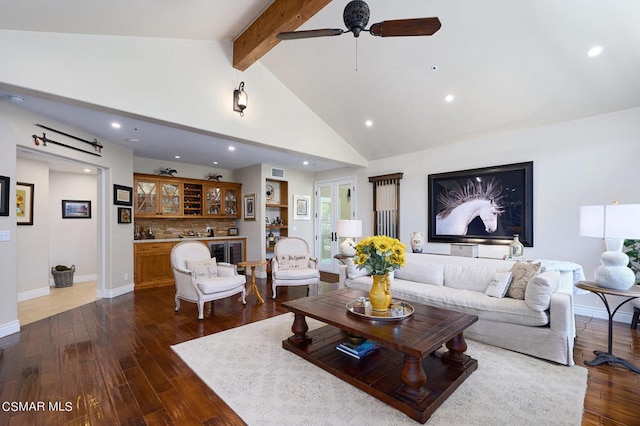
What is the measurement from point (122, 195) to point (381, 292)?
5.05 m

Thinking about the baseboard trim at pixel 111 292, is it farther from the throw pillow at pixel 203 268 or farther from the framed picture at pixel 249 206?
the framed picture at pixel 249 206

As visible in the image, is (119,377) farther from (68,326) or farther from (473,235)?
(473,235)

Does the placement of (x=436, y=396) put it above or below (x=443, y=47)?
below

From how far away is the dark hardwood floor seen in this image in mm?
1957

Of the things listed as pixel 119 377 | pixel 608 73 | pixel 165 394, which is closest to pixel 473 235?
pixel 608 73

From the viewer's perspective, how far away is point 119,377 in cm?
242

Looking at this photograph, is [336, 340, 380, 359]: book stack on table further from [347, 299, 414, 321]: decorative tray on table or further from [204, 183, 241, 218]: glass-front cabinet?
[204, 183, 241, 218]: glass-front cabinet

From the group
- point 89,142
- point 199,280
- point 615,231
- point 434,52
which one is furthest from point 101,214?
point 615,231

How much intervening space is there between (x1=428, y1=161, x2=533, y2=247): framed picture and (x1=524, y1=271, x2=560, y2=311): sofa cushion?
1.87m

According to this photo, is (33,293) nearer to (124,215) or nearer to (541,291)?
(124,215)

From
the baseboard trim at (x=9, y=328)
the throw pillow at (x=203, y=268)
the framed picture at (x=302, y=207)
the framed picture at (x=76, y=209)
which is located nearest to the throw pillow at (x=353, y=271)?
the throw pillow at (x=203, y=268)

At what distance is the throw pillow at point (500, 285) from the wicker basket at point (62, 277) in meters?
7.27

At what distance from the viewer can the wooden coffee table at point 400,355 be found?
1.99 metres

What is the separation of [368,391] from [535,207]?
3844 millimetres
